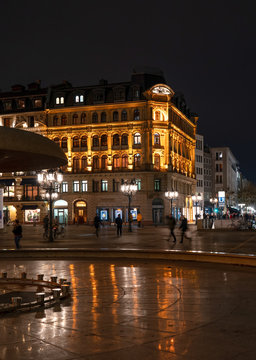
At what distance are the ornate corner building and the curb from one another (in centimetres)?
4497

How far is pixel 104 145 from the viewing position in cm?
6662

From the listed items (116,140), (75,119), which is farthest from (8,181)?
(116,140)

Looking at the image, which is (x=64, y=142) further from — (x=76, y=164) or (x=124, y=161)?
(x=124, y=161)

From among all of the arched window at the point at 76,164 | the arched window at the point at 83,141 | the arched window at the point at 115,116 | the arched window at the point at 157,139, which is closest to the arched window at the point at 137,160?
the arched window at the point at 157,139

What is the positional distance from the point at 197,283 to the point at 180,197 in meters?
60.3

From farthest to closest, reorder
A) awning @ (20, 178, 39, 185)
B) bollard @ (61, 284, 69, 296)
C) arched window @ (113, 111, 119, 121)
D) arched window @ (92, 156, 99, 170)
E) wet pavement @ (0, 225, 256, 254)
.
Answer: awning @ (20, 178, 39, 185), arched window @ (92, 156, 99, 170), arched window @ (113, 111, 119, 121), wet pavement @ (0, 225, 256, 254), bollard @ (61, 284, 69, 296)

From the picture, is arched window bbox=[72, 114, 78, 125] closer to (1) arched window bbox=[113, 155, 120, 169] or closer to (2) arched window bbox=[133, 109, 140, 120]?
(1) arched window bbox=[113, 155, 120, 169]

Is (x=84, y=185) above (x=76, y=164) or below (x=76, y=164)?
below

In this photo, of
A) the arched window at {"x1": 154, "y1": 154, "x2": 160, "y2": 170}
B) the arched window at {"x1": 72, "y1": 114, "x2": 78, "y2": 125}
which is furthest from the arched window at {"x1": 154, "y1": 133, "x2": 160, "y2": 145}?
the arched window at {"x1": 72, "y1": 114, "x2": 78, "y2": 125}

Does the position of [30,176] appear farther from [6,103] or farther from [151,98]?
[151,98]

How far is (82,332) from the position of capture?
712cm

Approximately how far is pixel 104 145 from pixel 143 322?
59423 millimetres

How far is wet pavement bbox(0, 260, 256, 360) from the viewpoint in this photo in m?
6.21

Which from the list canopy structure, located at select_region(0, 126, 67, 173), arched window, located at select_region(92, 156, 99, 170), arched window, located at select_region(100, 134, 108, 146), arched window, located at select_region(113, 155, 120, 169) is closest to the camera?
canopy structure, located at select_region(0, 126, 67, 173)
